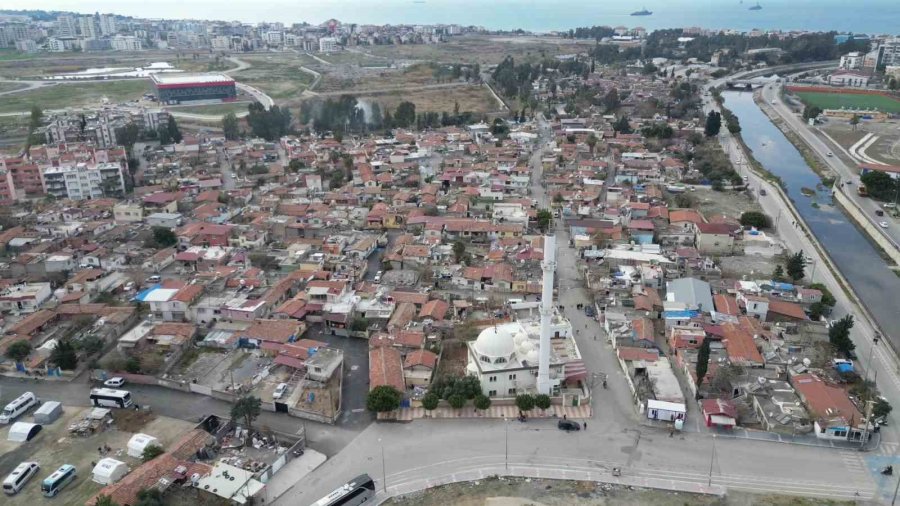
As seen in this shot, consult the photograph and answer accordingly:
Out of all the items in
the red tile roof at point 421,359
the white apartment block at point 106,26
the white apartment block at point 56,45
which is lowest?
the red tile roof at point 421,359

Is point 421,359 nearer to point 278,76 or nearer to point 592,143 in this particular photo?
point 592,143

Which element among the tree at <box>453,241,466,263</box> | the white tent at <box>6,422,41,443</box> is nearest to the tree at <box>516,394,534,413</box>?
the tree at <box>453,241,466,263</box>

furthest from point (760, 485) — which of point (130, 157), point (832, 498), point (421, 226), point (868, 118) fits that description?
point (868, 118)

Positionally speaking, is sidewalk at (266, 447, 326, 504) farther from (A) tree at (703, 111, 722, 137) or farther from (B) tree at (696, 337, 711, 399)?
(A) tree at (703, 111, 722, 137)

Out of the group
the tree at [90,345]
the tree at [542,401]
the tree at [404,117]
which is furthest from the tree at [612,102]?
the tree at [90,345]

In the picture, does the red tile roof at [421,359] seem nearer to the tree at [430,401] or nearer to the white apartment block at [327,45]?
the tree at [430,401]

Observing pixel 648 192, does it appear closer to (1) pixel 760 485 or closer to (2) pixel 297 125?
(1) pixel 760 485

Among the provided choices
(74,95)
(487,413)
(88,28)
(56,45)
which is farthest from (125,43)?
(487,413)
